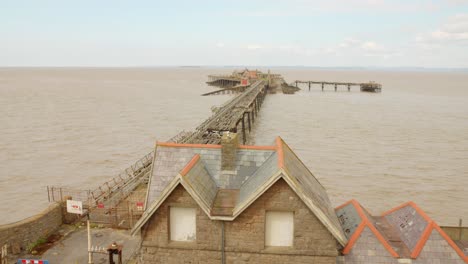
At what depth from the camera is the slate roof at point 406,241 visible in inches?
419

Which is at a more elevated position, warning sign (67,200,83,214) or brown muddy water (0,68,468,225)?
warning sign (67,200,83,214)

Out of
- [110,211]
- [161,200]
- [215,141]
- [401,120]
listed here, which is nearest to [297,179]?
[161,200]

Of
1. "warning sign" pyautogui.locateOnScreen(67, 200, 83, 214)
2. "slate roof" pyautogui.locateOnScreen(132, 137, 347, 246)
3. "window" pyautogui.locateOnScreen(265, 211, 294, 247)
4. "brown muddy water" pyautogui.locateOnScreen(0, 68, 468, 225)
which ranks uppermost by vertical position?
"slate roof" pyautogui.locateOnScreen(132, 137, 347, 246)

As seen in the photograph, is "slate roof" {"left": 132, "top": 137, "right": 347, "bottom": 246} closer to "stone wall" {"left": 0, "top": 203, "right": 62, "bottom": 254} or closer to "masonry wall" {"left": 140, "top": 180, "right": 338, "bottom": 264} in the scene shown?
"masonry wall" {"left": 140, "top": 180, "right": 338, "bottom": 264}

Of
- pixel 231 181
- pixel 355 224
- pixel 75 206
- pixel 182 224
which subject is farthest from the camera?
pixel 75 206

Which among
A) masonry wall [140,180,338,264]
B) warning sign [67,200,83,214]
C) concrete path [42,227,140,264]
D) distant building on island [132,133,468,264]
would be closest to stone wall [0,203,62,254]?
concrete path [42,227,140,264]

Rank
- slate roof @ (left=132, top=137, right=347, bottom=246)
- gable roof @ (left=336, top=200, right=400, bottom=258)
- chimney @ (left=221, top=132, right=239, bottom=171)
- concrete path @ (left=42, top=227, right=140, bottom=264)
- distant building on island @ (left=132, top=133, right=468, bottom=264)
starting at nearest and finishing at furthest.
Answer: slate roof @ (left=132, top=137, right=347, bottom=246) < distant building on island @ (left=132, top=133, right=468, bottom=264) < gable roof @ (left=336, top=200, right=400, bottom=258) < chimney @ (left=221, top=132, right=239, bottom=171) < concrete path @ (left=42, top=227, right=140, bottom=264)

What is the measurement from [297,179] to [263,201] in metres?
1.13

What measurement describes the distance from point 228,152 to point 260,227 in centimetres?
242

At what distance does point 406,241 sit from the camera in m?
11.5

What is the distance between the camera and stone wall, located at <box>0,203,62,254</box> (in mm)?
15031

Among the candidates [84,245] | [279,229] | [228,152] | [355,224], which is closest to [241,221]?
[279,229]

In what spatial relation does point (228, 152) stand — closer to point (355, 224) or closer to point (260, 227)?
point (260, 227)

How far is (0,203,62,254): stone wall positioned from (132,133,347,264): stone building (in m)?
6.65
